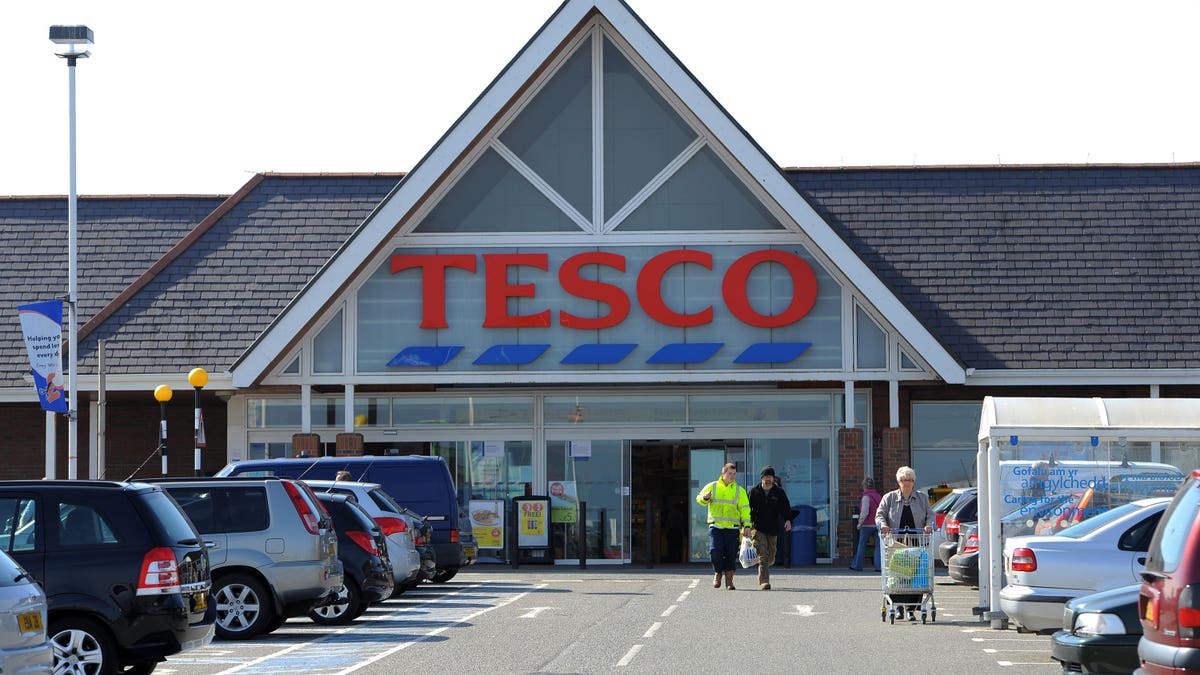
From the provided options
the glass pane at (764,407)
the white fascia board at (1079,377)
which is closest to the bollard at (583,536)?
the glass pane at (764,407)

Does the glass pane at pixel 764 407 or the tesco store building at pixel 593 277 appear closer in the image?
the tesco store building at pixel 593 277

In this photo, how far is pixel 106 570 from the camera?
13.3 meters

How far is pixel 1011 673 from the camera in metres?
14.2

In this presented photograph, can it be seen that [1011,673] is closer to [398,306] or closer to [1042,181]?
[398,306]

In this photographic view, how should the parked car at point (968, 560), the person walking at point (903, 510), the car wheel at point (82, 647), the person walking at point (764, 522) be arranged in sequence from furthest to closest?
the person walking at point (764, 522)
the parked car at point (968, 560)
the person walking at point (903, 510)
the car wheel at point (82, 647)

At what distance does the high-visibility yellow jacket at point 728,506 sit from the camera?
2462cm

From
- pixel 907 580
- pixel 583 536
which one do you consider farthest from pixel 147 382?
pixel 907 580

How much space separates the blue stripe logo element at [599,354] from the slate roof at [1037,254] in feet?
13.7

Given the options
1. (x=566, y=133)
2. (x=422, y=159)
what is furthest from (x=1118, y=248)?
(x=422, y=159)

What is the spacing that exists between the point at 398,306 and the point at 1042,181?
1245 centimetres

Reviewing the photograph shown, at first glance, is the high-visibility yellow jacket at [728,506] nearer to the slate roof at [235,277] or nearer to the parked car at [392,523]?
the parked car at [392,523]

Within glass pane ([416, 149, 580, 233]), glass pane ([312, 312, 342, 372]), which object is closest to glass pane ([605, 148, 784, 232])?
glass pane ([416, 149, 580, 233])

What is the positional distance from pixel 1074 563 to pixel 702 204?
1560cm

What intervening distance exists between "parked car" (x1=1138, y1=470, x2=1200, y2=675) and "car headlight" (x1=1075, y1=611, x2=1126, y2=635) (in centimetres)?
226
